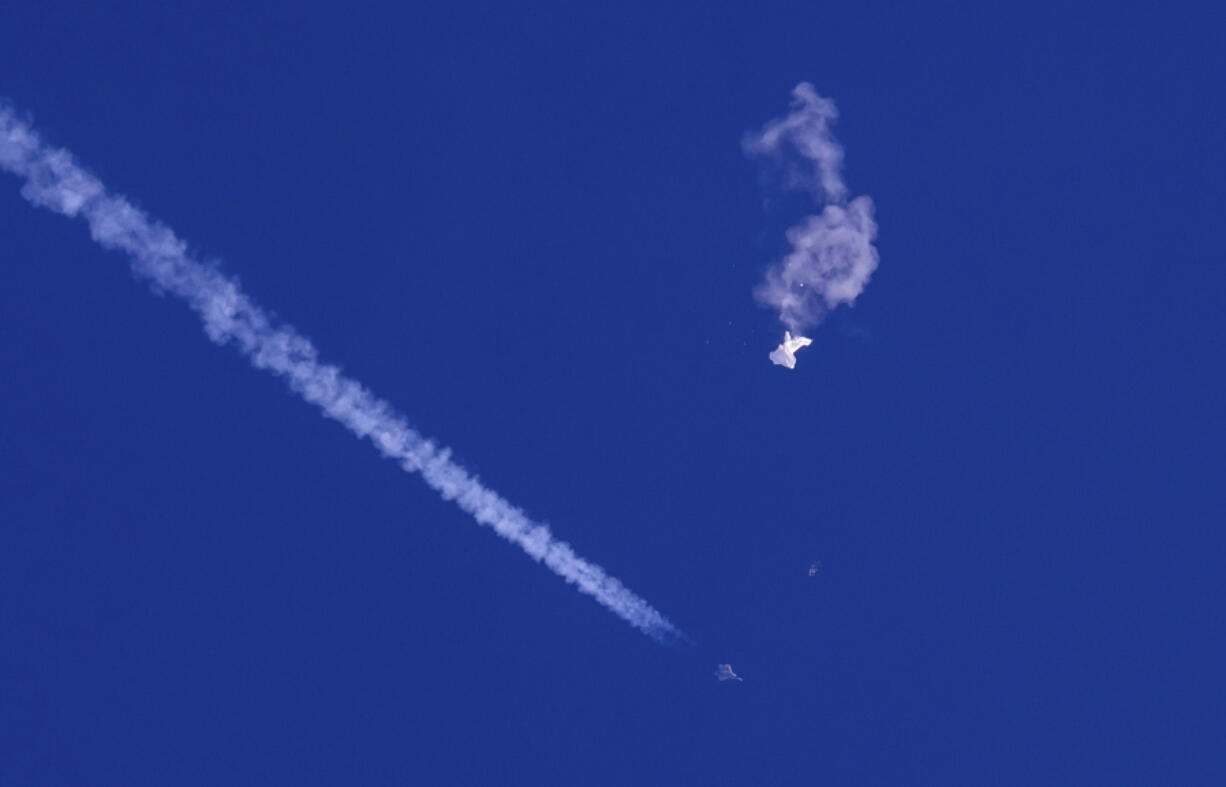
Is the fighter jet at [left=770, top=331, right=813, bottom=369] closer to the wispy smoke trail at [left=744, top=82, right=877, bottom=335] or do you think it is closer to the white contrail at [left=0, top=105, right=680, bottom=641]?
the wispy smoke trail at [left=744, top=82, right=877, bottom=335]

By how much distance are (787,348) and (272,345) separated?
18.2 m

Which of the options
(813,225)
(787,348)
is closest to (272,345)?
(787,348)

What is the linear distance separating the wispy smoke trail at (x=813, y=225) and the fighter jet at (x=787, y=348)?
0.33m

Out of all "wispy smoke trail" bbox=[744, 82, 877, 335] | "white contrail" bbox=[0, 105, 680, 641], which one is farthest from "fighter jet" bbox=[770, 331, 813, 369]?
"white contrail" bbox=[0, 105, 680, 641]

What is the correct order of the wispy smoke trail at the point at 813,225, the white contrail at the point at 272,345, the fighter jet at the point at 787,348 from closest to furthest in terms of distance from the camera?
the white contrail at the point at 272,345, the wispy smoke trail at the point at 813,225, the fighter jet at the point at 787,348

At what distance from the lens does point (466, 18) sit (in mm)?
46719

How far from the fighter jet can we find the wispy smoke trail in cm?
33

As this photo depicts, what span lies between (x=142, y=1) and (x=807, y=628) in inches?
1268

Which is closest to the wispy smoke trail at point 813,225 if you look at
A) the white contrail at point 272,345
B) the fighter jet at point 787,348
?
the fighter jet at point 787,348

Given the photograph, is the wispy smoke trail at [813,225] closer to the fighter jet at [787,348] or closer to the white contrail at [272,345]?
the fighter jet at [787,348]

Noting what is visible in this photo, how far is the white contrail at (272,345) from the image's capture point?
42469 mm

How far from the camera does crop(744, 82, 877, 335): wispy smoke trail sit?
47469 millimetres

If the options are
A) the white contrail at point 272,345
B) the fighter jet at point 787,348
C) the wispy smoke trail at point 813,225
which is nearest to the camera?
the white contrail at point 272,345

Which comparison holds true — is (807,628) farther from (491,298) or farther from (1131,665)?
(491,298)
